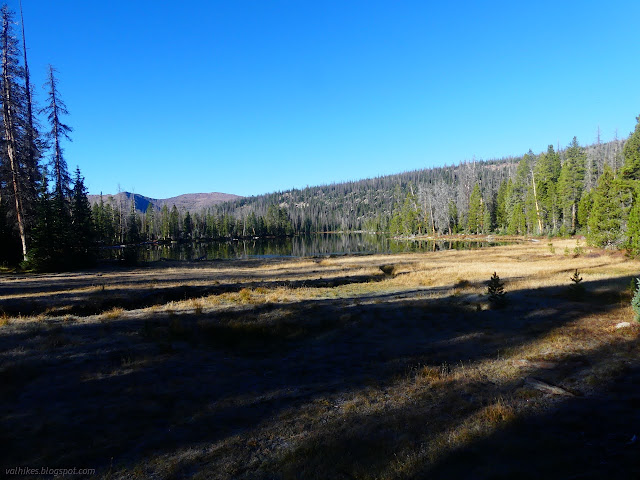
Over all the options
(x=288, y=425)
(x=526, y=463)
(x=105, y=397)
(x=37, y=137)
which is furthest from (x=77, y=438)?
(x=37, y=137)

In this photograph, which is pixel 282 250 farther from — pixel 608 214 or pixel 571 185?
pixel 571 185

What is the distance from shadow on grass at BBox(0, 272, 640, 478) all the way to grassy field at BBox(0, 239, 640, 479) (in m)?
0.04

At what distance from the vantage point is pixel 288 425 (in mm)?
5875

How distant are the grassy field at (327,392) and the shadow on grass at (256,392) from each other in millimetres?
35

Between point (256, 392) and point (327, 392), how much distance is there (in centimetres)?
153

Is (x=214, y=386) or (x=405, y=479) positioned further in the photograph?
(x=214, y=386)

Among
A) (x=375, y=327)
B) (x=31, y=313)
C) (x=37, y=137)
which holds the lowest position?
(x=375, y=327)

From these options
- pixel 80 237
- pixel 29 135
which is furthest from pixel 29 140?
pixel 80 237

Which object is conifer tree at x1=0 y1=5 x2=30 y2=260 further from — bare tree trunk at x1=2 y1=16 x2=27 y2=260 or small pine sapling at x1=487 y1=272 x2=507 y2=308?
small pine sapling at x1=487 y1=272 x2=507 y2=308

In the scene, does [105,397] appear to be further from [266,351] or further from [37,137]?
[37,137]

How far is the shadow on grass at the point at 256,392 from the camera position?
4.89 meters

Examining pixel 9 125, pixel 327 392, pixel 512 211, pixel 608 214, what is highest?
pixel 9 125

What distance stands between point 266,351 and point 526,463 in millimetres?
7446

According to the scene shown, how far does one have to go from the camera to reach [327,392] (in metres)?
7.30
